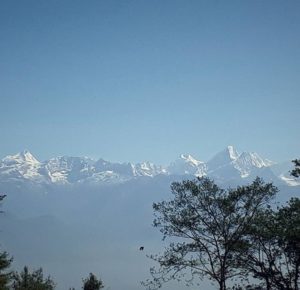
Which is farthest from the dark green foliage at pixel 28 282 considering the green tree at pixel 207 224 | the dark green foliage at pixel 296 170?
the dark green foliage at pixel 296 170

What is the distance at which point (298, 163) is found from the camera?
3562 centimetres

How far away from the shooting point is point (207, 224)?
35.9m

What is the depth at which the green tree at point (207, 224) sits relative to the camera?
35.4 m

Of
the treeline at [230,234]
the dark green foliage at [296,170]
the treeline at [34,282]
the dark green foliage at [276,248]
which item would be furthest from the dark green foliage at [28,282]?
the dark green foliage at [296,170]

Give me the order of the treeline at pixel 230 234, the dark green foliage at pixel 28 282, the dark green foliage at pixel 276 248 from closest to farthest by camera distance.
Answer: the dark green foliage at pixel 276 248 → the treeline at pixel 230 234 → the dark green foliage at pixel 28 282

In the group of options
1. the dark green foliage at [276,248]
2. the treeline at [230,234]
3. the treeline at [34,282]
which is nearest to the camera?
the dark green foliage at [276,248]

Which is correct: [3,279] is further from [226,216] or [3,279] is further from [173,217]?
[226,216]

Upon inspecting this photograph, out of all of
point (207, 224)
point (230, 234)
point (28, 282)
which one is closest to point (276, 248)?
point (230, 234)

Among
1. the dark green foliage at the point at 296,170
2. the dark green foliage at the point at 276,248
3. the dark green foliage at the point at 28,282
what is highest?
the dark green foliage at the point at 28,282

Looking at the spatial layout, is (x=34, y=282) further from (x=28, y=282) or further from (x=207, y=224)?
(x=207, y=224)

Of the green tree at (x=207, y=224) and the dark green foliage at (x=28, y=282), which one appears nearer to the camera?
the green tree at (x=207, y=224)

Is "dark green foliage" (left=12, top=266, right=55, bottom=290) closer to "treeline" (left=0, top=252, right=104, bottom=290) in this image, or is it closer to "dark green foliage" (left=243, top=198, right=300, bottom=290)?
"treeline" (left=0, top=252, right=104, bottom=290)

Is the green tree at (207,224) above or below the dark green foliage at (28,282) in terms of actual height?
below

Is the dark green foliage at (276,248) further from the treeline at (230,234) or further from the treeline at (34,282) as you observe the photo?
the treeline at (34,282)
